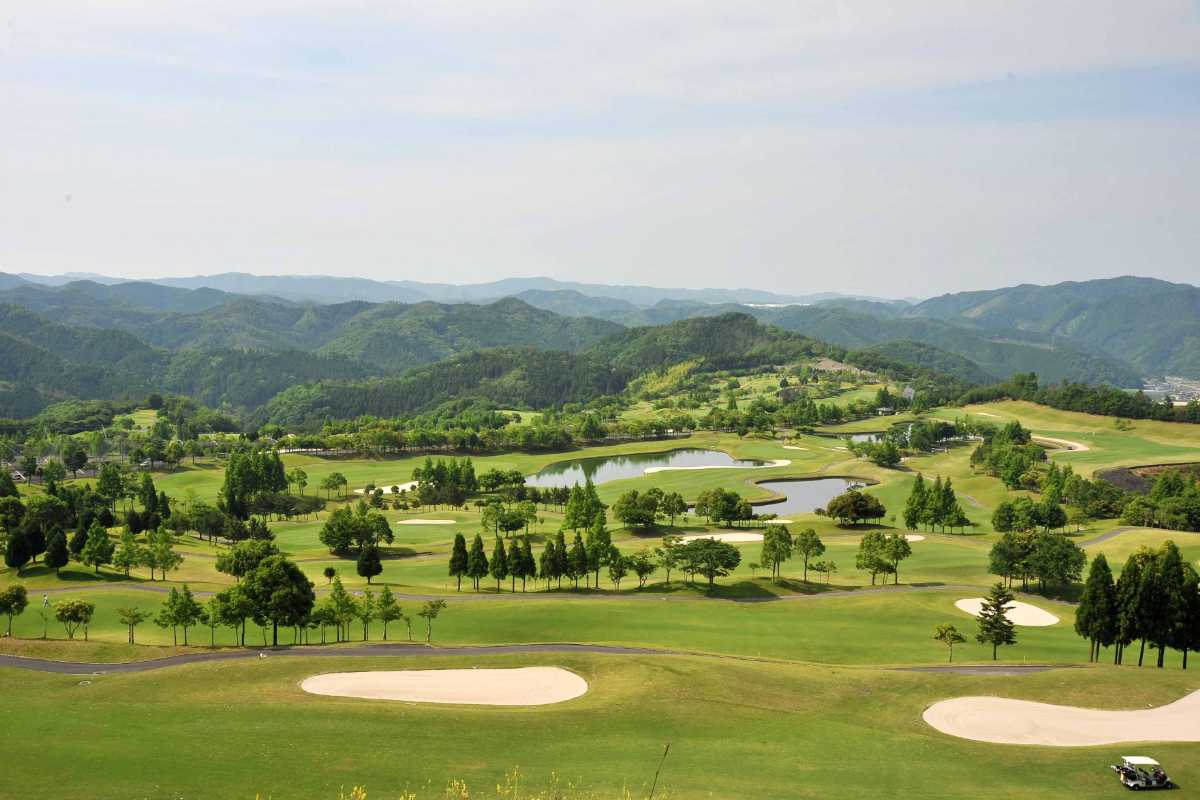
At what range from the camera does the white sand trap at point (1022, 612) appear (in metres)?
73.7

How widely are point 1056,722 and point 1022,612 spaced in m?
34.5

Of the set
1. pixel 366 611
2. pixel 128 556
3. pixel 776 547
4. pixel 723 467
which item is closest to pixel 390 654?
pixel 366 611

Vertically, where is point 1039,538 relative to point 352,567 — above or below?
above

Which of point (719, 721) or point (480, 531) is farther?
point (480, 531)

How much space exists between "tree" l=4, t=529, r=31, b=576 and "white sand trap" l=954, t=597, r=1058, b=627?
88311 mm

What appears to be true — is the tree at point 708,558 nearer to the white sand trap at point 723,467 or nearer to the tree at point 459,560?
the tree at point 459,560

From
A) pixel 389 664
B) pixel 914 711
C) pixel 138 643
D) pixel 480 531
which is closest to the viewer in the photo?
pixel 914 711

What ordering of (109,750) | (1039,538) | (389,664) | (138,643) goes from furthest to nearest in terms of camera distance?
(1039,538)
(138,643)
(389,664)
(109,750)

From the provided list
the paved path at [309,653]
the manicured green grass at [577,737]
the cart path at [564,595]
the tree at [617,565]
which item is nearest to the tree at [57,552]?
the cart path at [564,595]

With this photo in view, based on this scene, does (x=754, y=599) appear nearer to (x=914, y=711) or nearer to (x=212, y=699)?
(x=914, y=711)

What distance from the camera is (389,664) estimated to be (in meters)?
53.1

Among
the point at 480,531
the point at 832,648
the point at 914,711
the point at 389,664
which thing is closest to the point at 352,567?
the point at 480,531

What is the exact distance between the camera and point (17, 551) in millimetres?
77188

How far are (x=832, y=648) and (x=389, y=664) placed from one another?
3334cm
